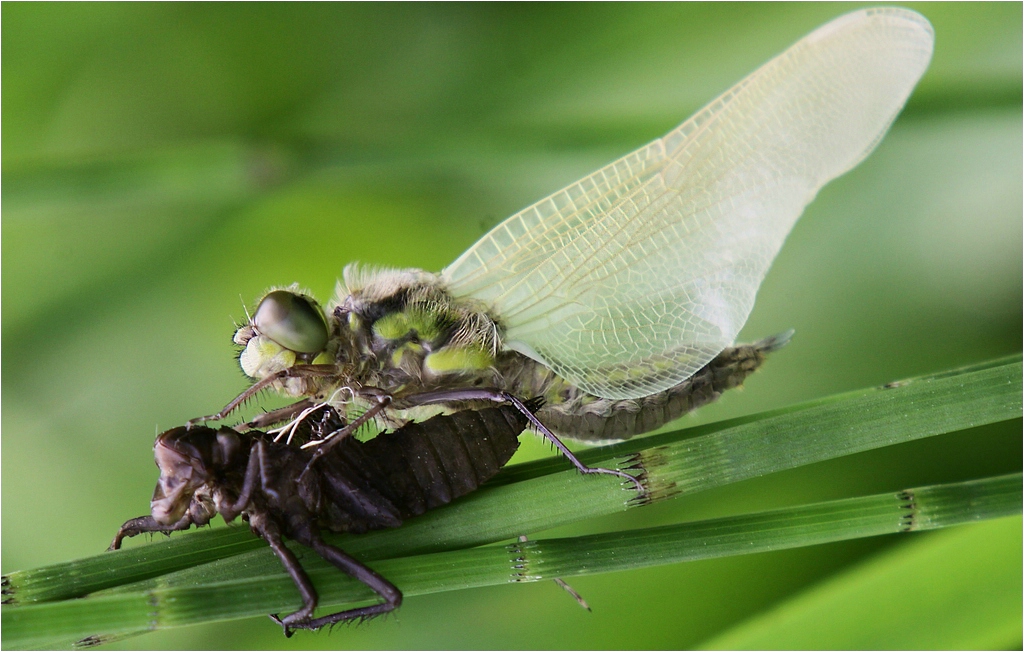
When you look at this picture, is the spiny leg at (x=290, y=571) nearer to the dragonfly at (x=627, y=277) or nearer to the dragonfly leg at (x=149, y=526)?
the dragonfly leg at (x=149, y=526)

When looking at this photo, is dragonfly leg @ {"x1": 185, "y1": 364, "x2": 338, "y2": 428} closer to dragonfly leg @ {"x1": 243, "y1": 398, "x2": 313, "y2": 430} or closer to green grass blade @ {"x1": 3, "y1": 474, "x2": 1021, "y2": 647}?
dragonfly leg @ {"x1": 243, "y1": 398, "x2": 313, "y2": 430}

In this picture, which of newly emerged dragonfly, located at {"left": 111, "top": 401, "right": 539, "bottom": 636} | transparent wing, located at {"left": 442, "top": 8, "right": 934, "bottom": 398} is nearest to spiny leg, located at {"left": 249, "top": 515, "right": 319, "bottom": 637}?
newly emerged dragonfly, located at {"left": 111, "top": 401, "right": 539, "bottom": 636}

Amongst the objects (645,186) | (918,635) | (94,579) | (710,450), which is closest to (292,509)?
(94,579)

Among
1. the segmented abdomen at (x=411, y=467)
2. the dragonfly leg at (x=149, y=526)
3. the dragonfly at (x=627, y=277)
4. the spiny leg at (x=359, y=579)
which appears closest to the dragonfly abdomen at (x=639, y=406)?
the dragonfly at (x=627, y=277)

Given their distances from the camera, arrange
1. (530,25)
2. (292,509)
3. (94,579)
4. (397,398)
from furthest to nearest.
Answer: (530,25) → (397,398) → (292,509) → (94,579)

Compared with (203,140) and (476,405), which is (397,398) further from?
(203,140)

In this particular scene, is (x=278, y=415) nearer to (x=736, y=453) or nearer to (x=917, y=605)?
(x=736, y=453)

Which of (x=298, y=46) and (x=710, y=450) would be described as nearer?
(x=710, y=450)
